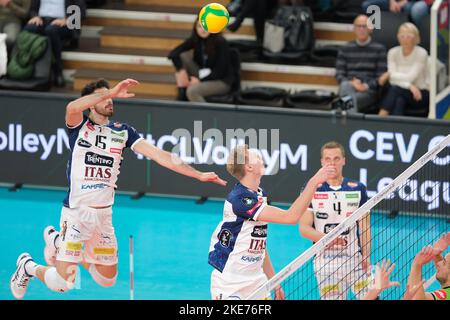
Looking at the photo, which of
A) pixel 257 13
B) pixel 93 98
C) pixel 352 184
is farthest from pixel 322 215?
pixel 257 13

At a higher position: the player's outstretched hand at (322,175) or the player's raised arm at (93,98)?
the player's raised arm at (93,98)

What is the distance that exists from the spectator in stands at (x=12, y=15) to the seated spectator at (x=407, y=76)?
7109 mm

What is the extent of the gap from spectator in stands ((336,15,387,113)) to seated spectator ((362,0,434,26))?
871 millimetres

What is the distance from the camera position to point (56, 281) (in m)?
15.2

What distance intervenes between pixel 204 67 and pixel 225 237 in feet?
29.9

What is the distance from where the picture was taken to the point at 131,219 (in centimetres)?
2056

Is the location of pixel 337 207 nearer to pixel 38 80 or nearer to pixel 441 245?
pixel 441 245

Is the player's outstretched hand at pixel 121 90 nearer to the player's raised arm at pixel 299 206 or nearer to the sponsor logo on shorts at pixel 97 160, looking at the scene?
the sponsor logo on shorts at pixel 97 160

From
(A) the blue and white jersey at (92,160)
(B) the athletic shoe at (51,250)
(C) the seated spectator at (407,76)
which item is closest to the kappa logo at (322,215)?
(A) the blue and white jersey at (92,160)

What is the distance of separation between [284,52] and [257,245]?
10.2 metres

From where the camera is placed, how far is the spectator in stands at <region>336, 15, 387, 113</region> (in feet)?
70.4

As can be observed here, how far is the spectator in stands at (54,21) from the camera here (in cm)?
2302

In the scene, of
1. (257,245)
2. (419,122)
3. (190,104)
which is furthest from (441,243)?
(190,104)

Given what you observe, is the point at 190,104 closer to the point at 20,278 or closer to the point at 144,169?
the point at 144,169
